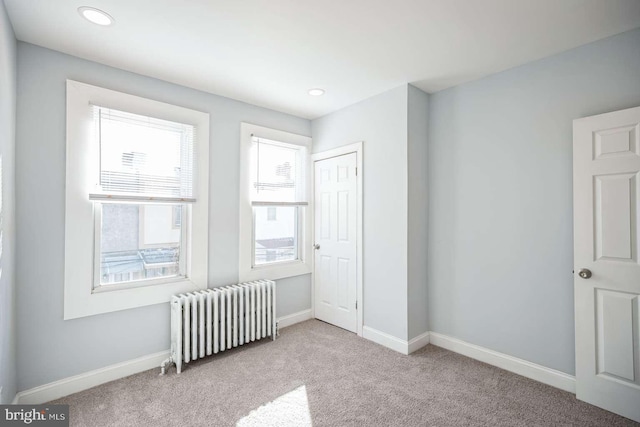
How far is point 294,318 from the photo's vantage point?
380 cm

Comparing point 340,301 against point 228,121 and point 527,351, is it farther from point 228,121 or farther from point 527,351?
point 228,121

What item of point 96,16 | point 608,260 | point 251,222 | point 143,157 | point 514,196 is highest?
point 96,16

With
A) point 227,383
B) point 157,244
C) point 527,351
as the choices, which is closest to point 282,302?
point 227,383

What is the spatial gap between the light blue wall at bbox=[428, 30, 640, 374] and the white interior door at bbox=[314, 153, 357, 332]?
859 mm

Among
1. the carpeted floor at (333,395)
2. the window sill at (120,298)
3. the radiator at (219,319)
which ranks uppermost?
the window sill at (120,298)

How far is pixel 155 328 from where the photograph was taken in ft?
9.12

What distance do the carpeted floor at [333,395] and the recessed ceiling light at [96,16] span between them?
8.61ft

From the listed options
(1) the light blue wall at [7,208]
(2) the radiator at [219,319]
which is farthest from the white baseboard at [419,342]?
(1) the light blue wall at [7,208]

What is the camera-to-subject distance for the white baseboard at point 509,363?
2.36 meters

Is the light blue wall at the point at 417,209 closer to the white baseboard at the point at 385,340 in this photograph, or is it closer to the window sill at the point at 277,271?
the white baseboard at the point at 385,340

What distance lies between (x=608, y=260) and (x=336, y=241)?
241 cm

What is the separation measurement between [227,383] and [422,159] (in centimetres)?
274

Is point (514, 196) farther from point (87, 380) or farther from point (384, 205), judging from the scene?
point (87, 380)

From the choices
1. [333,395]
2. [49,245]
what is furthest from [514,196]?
[49,245]
